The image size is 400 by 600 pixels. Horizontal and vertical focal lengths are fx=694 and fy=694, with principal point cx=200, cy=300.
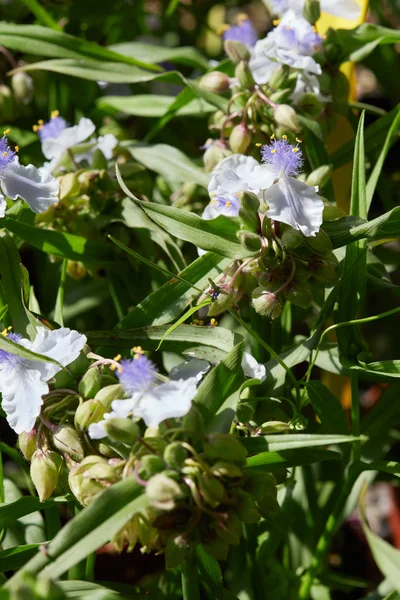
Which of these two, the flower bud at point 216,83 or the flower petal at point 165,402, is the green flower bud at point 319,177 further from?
the flower petal at point 165,402

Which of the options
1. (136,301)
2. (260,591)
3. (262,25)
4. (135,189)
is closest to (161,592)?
(260,591)

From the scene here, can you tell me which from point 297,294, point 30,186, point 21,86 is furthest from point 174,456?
point 21,86

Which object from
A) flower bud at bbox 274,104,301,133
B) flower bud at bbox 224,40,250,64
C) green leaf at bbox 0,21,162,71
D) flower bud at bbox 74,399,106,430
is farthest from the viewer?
green leaf at bbox 0,21,162,71

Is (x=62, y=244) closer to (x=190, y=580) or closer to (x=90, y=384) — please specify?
(x=90, y=384)

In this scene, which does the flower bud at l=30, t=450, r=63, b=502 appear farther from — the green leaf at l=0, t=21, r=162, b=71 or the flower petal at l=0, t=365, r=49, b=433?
the green leaf at l=0, t=21, r=162, b=71

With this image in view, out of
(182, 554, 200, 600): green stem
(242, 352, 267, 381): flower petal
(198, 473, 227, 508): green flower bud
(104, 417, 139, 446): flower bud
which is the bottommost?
(182, 554, 200, 600): green stem

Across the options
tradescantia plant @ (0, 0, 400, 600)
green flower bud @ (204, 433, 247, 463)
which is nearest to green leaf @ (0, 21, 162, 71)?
tradescantia plant @ (0, 0, 400, 600)
